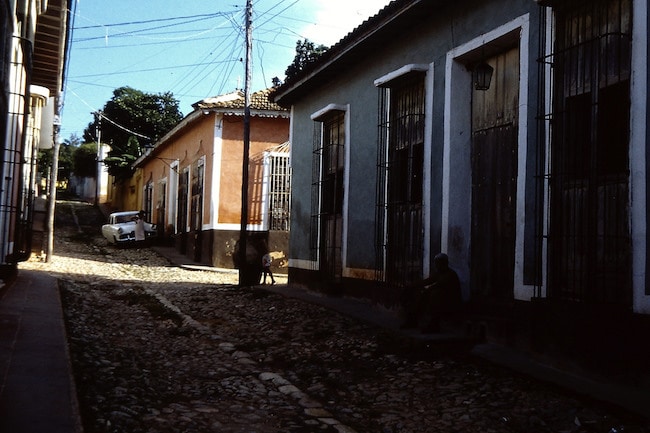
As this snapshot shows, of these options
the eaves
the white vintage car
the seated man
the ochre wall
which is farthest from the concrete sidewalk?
the white vintage car

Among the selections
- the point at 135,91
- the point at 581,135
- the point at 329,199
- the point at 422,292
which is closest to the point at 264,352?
the point at 422,292

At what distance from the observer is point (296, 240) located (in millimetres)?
12961

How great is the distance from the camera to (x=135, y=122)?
39.8 metres

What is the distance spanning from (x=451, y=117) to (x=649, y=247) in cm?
329

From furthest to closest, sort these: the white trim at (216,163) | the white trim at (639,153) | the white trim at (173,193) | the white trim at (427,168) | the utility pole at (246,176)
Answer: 1. the white trim at (173,193)
2. the white trim at (216,163)
3. the utility pole at (246,176)
4. the white trim at (427,168)
5. the white trim at (639,153)

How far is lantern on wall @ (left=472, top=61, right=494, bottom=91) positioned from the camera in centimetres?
714

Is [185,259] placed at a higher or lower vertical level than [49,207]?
lower

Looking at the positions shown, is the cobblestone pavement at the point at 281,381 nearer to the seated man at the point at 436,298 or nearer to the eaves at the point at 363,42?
the seated man at the point at 436,298

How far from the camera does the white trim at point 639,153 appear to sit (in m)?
4.98

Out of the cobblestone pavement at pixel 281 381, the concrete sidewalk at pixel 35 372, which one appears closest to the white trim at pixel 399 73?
the cobblestone pavement at pixel 281 381

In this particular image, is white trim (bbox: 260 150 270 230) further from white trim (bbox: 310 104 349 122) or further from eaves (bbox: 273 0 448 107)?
white trim (bbox: 310 104 349 122)

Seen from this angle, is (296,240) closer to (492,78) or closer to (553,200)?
(492,78)

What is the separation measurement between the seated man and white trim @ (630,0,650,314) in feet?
7.69

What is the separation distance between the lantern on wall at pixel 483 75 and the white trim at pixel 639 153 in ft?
6.77
